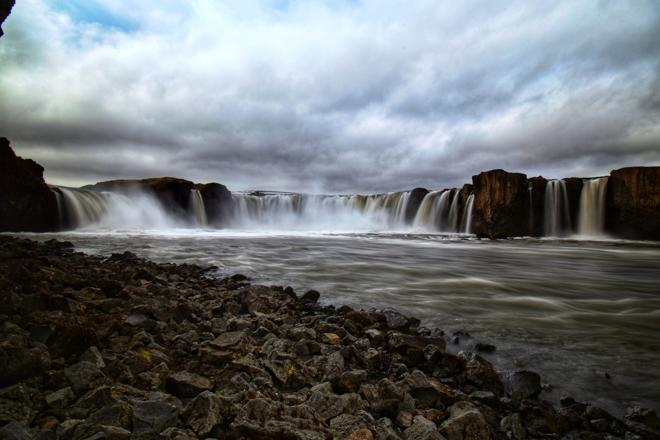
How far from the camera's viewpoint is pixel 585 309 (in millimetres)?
5785

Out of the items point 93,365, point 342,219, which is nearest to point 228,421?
point 93,365

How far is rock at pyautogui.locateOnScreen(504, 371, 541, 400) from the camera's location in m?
2.71

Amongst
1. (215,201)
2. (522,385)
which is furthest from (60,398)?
(215,201)

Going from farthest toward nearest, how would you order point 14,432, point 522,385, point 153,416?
point 522,385
point 153,416
point 14,432

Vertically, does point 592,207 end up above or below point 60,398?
above

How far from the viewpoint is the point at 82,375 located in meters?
2.09

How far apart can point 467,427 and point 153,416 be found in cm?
185

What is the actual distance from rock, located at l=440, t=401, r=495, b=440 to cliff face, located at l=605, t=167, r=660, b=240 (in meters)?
36.3

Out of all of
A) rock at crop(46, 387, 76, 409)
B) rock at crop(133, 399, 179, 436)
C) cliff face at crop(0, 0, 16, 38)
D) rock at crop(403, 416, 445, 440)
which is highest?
cliff face at crop(0, 0, 16, 38)

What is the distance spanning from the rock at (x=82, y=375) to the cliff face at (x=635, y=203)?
38.1m

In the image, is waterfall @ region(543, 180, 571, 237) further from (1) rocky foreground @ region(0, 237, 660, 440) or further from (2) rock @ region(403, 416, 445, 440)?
(2) rock @ region(403, 416, 445, 440)

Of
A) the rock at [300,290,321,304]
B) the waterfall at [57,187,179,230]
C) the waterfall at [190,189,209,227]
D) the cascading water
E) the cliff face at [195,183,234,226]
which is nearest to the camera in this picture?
the rock at [300,290,321,304]

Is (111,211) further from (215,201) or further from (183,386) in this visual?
(183,386)

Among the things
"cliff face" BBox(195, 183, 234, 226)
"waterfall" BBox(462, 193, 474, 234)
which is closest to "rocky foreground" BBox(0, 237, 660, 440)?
"waterfall" BBox(462, 193, 474, 234)
